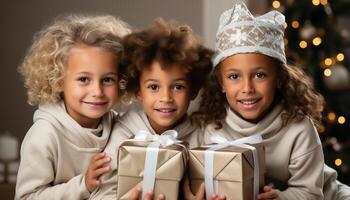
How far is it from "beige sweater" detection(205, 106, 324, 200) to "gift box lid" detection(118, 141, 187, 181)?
0.35 meters

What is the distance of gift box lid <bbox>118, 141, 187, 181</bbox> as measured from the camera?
1.63 metres

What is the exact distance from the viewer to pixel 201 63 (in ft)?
6.34

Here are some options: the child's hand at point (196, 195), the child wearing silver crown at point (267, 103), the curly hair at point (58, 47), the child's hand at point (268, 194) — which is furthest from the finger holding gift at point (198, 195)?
the curly hair at point (58, 47)

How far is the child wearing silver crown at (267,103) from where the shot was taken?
1.86 m

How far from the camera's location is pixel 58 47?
203 cm

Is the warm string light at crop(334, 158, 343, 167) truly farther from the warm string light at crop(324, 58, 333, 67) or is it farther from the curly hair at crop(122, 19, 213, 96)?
the curly hair at crop(122, 19, 213, 96)

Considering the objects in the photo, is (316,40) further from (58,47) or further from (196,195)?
(196,195)

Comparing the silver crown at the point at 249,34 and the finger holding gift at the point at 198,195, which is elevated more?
the silver crown at the point at 249,34

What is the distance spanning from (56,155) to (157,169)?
46cm

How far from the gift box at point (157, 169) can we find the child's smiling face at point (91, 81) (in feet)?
1.10

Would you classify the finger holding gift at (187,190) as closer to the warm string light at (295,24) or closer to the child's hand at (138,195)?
the child's hand at (138,195)

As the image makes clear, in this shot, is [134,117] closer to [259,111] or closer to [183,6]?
[259,111]

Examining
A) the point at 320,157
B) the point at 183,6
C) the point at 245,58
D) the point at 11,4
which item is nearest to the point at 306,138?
the point at 320,157

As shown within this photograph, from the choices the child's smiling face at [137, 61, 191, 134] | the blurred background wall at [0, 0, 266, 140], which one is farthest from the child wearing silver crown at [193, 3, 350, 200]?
the blurred background wall at [0, 0, 266, 140]
